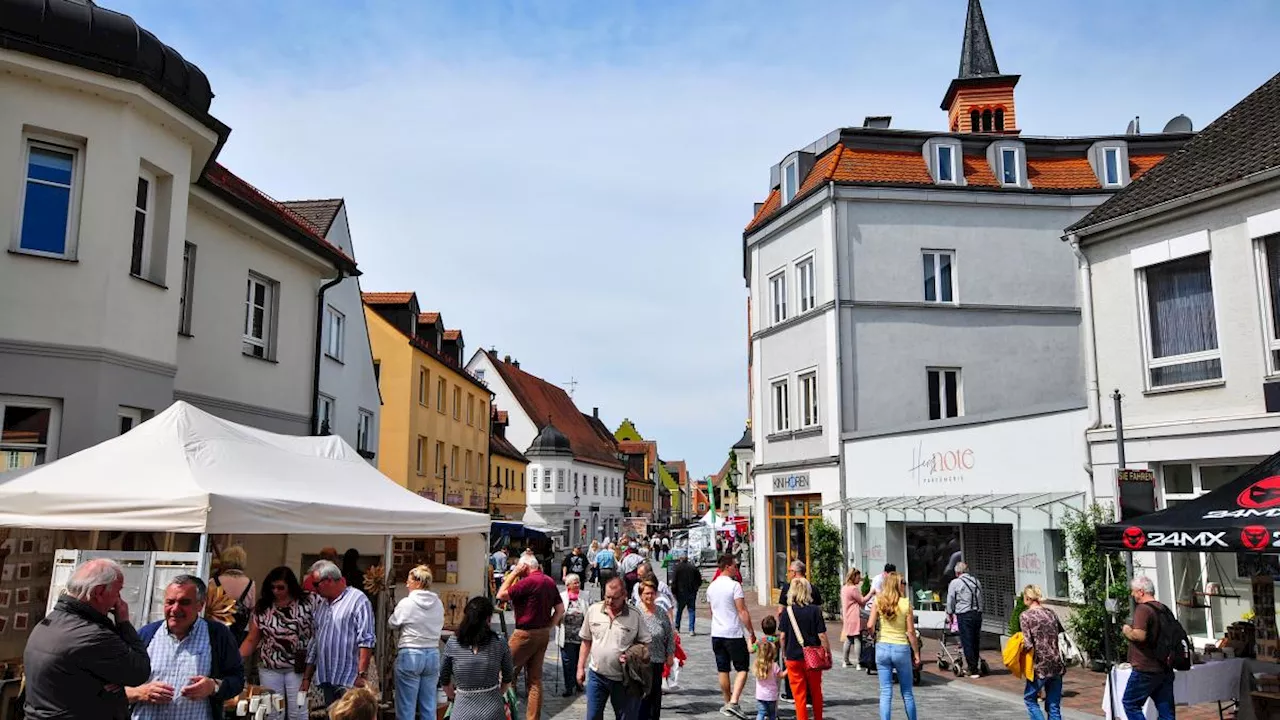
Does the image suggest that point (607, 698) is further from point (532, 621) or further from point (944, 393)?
point (944, 393)

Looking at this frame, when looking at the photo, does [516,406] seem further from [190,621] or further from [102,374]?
[190,621]

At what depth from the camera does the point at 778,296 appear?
2686 centimetres

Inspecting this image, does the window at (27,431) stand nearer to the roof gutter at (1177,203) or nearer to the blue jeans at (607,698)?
the blue jeans at (607,698)

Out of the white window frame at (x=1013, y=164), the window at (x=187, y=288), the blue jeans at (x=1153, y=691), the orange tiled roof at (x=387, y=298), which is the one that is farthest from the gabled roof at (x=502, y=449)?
the blue jeans at (x=1153, y=691)

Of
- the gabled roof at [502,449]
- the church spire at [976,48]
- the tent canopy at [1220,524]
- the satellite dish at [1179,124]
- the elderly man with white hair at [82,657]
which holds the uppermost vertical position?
the church spire at [976,48]

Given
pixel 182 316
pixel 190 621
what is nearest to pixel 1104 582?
pixel 190 621

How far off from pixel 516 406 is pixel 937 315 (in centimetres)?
4478

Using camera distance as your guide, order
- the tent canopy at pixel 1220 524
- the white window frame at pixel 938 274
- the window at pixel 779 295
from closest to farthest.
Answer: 1. the tent canopy at pixel 1220 524
2. the white window frame at pixel 938 274
3. the window at pixel 779 295

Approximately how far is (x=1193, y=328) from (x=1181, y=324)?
0.79 ft

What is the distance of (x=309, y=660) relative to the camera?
7.84 m

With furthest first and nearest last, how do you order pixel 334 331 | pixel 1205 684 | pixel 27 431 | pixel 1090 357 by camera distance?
pixel 334 331
pixel 1090 357
pixel 27 431
pixel 1205 684

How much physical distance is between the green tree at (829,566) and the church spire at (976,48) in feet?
62.1

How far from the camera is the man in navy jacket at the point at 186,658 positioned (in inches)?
219

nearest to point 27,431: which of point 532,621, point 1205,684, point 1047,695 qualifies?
point 532,621
